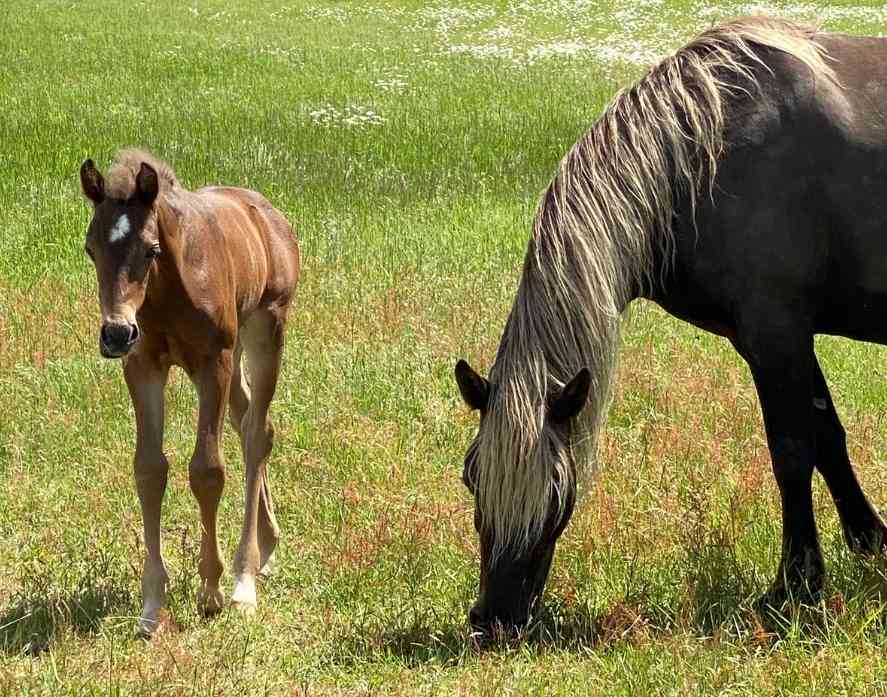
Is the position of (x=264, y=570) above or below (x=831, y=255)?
below

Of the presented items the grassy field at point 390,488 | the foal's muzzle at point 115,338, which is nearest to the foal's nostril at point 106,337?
the foal's muzzle at point 115,338

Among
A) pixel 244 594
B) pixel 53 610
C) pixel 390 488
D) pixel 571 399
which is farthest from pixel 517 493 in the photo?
pixel 53 610

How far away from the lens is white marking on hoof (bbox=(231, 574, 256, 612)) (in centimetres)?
494

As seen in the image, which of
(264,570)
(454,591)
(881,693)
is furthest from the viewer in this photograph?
(264,570)

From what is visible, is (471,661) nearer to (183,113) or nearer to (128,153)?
(128,153)

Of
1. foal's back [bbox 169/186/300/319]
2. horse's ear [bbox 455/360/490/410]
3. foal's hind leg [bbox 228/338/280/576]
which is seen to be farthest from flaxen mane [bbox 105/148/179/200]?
horse's ear [bbox 455/360/490/410]

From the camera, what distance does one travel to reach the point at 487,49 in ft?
82.3

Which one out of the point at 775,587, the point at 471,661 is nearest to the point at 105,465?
the point at 471,661

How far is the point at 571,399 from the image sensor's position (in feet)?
13.9

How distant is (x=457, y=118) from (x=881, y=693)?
12.9m

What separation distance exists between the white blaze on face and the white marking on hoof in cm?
158

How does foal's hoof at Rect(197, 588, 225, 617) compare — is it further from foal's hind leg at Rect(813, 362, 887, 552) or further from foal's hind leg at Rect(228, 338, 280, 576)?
foal's hind leg at Rect(813, 362, 887, 552)

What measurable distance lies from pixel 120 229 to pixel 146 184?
18 cm

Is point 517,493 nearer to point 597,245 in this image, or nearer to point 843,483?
point 597,245
